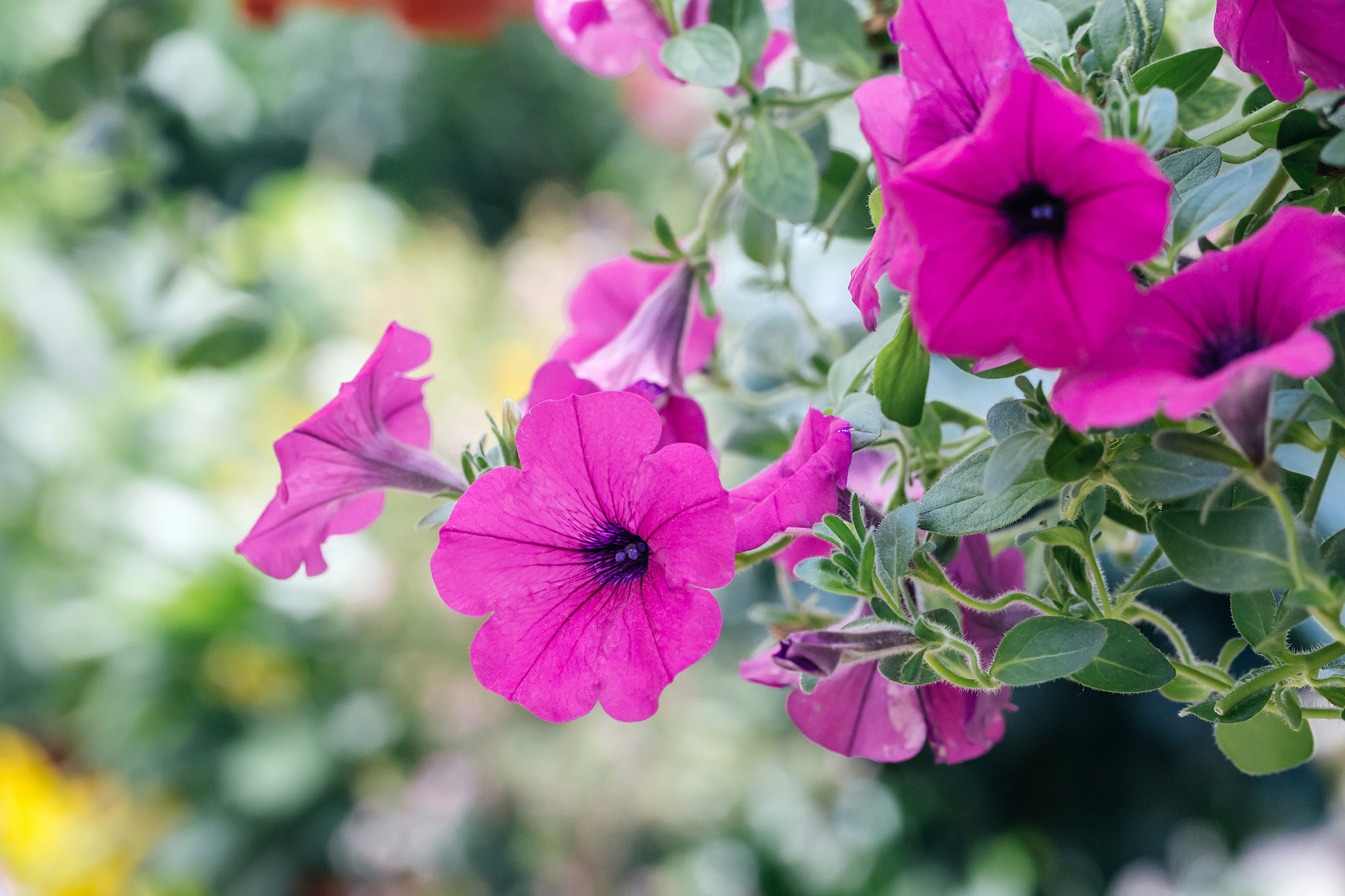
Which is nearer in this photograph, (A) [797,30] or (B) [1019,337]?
(B) [1019,337]

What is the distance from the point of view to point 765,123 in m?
0.28

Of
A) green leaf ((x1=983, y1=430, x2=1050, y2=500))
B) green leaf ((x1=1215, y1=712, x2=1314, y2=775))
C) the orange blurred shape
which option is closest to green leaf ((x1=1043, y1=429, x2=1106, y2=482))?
green leaf ((x1=983, y1=430, x2=1050, y2=500))

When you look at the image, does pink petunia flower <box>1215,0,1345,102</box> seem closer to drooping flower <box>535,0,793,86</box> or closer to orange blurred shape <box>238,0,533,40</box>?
drooping flower <box>535,0,793,86</box>

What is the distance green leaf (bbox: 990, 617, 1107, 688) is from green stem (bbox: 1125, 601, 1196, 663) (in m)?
0.04

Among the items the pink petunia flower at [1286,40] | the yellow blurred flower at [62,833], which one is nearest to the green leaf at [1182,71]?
the pink petunia flower at [1286,40]

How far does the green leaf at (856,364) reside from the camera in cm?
22

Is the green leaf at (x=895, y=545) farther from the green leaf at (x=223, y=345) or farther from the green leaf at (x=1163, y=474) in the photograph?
the green leaf at (x=223, y=345)

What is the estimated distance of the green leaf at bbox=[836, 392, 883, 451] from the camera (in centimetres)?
20

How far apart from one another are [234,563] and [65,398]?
452 millimetres

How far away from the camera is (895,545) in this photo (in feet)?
0.63

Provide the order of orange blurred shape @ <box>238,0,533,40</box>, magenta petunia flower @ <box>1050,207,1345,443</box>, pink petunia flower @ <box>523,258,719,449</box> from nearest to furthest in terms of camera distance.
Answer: magenta petunia flower @ <box>1050,207,1345,443</box>
pink petunia flower @ <box>523,258,719,449</box>
orange blurred shape @ <box>238,0,533,40</box>

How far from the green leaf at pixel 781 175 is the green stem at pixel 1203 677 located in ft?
0.48

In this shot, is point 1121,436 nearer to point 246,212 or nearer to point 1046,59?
point 1046,59

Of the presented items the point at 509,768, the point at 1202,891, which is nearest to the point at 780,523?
the point at 1202,891
